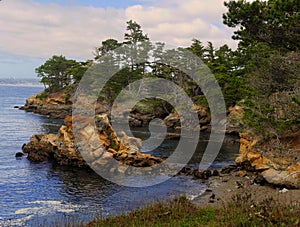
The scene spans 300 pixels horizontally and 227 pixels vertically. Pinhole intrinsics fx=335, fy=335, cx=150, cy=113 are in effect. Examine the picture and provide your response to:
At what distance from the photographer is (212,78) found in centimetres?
5994

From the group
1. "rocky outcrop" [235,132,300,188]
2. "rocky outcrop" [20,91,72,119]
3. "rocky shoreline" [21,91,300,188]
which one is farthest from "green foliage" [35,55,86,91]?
"rocky outcrop" [235,132,300,188]

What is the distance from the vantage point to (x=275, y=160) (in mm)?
22781

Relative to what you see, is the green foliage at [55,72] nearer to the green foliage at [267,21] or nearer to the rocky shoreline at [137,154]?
the rocky shoreline at [137,154]

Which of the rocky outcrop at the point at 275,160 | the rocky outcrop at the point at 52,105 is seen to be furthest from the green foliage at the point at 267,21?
the rocky outcrop at the point at 52,105

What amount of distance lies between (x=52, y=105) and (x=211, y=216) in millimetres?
77845

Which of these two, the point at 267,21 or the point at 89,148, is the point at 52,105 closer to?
the point at 89,148

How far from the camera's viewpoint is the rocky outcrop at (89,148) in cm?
3434

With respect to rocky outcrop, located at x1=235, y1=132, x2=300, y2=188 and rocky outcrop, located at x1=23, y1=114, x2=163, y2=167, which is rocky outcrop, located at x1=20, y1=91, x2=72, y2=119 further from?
rocky outcrop, located at x1=235, y1=132, x2=300, y2=188

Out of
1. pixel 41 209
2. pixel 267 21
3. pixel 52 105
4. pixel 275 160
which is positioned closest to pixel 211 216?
pixel 275 160

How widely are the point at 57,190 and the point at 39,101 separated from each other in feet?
232

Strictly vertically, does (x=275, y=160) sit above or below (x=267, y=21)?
below

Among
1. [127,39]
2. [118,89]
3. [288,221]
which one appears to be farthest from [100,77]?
[288,221]

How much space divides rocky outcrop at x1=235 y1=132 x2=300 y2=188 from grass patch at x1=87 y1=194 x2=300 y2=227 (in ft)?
16.8

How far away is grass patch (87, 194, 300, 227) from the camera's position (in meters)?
12.5
